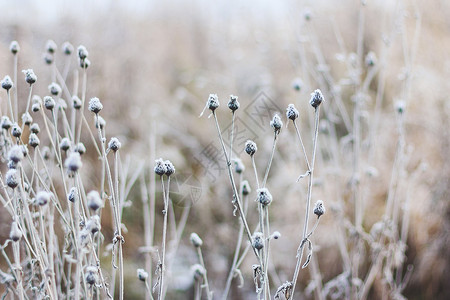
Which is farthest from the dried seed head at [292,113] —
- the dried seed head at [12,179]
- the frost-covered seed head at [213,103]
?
the dried seed head at [12,179]

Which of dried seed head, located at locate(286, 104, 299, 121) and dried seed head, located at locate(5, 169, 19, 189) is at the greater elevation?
dried seed head, located at locate(286, 104, 299, 121)

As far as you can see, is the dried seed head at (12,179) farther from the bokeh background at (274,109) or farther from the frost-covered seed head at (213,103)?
the bokeh background at (274,109)

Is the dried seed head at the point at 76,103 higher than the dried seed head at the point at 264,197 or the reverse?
higher

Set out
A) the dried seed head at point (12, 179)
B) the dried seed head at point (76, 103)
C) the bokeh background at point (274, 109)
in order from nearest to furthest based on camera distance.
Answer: the dried seed head at point (12, 179) → the dried seed head at point (76, 103) → the bokeh background at point (274, 109)

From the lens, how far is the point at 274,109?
2086mm

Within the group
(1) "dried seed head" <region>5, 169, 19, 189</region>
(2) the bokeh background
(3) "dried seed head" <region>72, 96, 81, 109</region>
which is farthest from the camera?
(2) the bokeh background

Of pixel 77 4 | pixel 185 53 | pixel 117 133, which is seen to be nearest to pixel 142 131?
pixel 117 133

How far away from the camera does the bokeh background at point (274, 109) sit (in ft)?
6.97

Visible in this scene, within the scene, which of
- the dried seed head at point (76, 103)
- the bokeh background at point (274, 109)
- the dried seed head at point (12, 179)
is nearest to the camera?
the dried seed head at point (12, 179)

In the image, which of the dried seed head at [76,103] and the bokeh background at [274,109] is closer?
the dried seed head at [76,103]

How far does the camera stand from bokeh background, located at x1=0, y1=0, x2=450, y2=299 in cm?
212

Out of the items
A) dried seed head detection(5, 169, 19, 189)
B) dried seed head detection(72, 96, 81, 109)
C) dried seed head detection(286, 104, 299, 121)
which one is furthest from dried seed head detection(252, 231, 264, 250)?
dried seed head detection(72, 96, 81, 109)

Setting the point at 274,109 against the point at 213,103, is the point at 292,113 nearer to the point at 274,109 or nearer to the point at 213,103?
the point at 213,103

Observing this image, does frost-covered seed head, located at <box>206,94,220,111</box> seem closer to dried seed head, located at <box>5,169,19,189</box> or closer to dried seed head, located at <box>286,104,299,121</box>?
dried seed head, located at <box>286,104,299,121</box>
